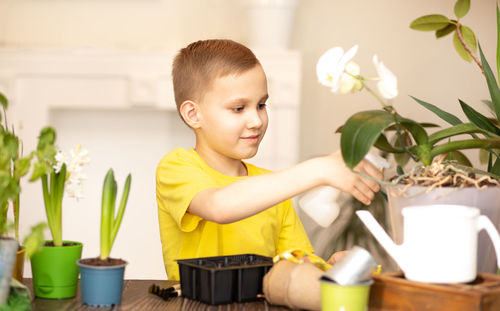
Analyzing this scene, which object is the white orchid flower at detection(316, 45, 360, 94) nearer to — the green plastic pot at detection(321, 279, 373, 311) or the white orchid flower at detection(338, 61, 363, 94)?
the white orchid flower at detection(338, 61, 363, 94)

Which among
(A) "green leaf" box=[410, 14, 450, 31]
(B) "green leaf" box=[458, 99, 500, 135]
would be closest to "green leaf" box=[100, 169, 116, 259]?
(B) "green leaf" box=[458, 99, 500, 135]

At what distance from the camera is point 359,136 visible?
0.90 m

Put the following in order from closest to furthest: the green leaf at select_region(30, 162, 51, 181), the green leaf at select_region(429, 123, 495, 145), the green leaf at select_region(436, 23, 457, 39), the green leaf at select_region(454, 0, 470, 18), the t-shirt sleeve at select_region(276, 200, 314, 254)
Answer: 1. the green leaf at select_region(30, 162, 51, 181)
2. the green leaf at select_region(429, 123, 495, 145)
3. the t-shirt sleeve at select_region(276, 200, 314, 254)
4. the green leaf at select_region(454, 0, 470, 18)
5. the green leaf at select_region(436, 23, 457, 39)

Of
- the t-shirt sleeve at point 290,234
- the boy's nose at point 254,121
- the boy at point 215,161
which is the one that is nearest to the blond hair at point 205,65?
the boy at point 215,161

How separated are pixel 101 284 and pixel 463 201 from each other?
55 cm

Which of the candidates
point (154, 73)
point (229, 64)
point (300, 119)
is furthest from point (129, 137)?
point (229, 64)

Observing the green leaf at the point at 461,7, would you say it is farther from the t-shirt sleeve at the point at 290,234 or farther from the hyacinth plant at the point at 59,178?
the hyacinth plant at the point at 59,178

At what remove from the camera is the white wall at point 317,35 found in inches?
104

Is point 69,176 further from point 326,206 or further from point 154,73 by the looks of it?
point 154,73

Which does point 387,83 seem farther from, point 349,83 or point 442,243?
point 442,243

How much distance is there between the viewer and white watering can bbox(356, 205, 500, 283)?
0.79m

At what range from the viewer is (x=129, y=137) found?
2.68 meters

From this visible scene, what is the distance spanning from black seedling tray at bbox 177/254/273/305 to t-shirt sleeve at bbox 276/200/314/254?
544 mm

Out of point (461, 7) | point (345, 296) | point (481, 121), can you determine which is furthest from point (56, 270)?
point (461, 7)
